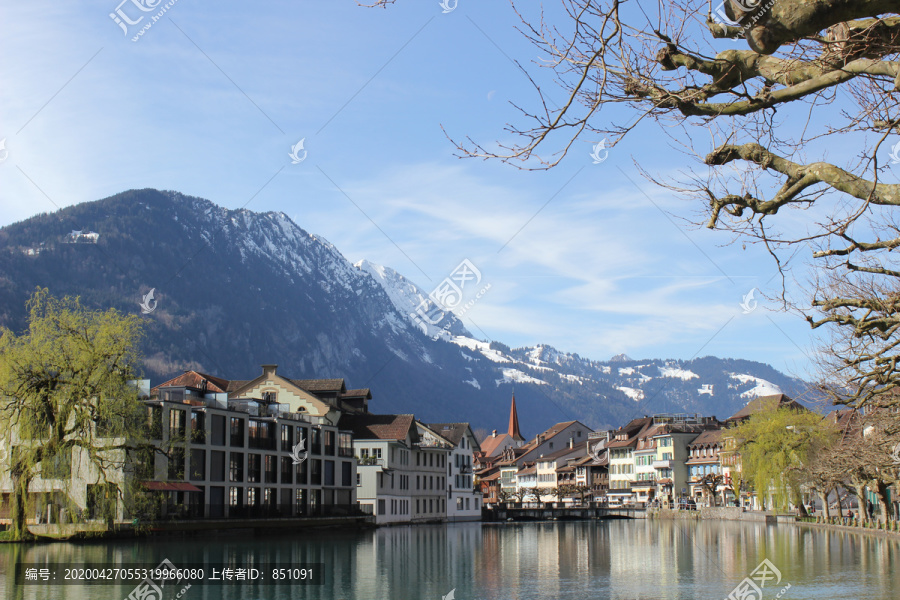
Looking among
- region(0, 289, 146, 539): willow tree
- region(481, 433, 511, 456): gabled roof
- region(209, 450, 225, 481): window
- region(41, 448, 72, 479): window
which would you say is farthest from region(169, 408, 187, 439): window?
region(481, 433, 511, 456): gabled roof

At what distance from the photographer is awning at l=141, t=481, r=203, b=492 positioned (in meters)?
48.8

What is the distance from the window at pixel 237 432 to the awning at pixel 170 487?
17.8 feet

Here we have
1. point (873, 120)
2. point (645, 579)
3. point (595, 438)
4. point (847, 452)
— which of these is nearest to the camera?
point (873, 120)

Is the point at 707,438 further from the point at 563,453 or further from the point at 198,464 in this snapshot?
the point at 198,464

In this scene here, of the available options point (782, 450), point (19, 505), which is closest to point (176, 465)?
point (19, 505)

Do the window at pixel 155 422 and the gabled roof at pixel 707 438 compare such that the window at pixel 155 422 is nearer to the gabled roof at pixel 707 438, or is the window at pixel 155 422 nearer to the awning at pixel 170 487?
the awning at pixel 170 487

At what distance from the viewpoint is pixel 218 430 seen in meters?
57.8

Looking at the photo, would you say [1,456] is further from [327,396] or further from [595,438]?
[595,438]

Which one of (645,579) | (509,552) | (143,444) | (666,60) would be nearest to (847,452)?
(509,552)

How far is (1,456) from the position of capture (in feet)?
131

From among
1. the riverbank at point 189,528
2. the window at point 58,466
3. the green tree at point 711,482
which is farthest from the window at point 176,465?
the green tree at point 711,482

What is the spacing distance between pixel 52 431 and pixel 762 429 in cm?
5679

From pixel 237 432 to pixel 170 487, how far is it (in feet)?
30.1

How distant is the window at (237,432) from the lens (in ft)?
195
